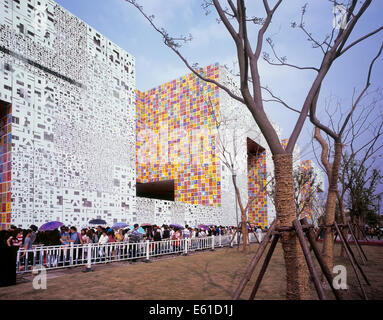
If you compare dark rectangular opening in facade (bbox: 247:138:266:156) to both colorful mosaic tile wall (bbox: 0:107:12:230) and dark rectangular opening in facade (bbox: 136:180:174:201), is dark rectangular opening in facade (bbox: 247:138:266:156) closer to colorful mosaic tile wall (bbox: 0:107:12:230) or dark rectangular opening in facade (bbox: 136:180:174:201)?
dark rectangular opening in facade (bbox: 136:180:174:201)

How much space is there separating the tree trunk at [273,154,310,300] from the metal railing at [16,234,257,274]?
7.44 m

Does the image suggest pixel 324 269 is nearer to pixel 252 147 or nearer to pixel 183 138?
pixel 183 138

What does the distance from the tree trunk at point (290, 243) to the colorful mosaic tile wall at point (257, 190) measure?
1215 inches

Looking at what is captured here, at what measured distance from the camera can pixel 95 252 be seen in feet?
33.6

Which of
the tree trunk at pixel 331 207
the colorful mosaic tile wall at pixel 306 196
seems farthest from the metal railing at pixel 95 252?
the tree trunk at pixel 331 207

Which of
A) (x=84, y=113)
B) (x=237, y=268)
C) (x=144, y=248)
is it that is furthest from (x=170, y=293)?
(x=84, y=113)

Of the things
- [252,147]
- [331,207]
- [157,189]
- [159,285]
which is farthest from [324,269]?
[252,147]

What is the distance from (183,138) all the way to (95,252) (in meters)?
20.9

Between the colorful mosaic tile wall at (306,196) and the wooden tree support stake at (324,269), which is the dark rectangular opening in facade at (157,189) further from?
the wooden tree support stake at (324,269)

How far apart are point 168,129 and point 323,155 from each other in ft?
82.0

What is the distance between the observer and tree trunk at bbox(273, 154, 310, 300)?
391cm

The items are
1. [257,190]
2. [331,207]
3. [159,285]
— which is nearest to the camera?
[331,207]

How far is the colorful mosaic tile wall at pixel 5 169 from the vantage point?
13.1 meters
